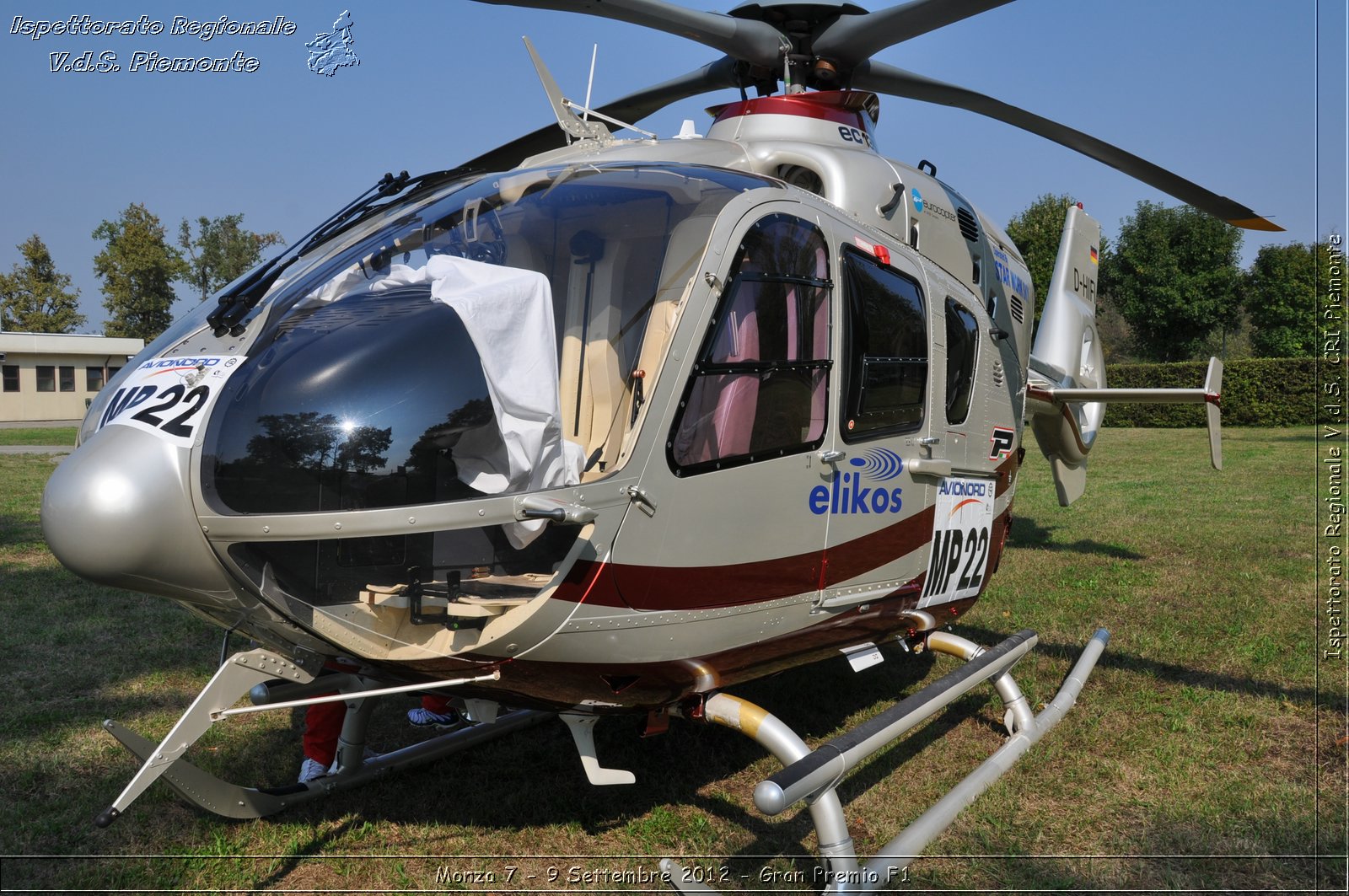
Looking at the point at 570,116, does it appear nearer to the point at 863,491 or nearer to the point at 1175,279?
the point at 863,491

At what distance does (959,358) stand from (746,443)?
1821 millimetres

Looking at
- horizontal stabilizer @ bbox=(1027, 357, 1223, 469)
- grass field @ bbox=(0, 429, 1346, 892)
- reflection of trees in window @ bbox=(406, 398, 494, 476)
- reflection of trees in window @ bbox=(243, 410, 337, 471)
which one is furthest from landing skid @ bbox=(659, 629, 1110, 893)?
horizontal stabilizer @ bbox=(1027, 357, 1223, 469)

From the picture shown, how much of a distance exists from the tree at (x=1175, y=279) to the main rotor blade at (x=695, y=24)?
123 feet

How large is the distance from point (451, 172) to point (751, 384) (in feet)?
5.12

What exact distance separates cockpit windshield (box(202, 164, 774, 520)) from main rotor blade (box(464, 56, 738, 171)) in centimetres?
167

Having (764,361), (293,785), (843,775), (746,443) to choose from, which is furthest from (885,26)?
(293,785)

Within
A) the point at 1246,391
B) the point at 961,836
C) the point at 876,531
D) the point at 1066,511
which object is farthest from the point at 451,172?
the point at 1246,391

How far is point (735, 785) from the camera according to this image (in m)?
4.45

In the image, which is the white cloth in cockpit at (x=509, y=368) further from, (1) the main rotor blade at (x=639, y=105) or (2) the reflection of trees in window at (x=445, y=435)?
(1) the main rotor blade at (x=639, y=105)

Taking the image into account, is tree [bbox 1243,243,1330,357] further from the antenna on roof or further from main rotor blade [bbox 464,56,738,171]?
the antenna on roof

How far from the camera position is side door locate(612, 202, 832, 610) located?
10.4 ft

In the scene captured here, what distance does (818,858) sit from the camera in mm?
3568

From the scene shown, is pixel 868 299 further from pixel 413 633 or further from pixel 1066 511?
pixel 1066 511

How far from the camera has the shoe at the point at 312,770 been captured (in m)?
4.05
